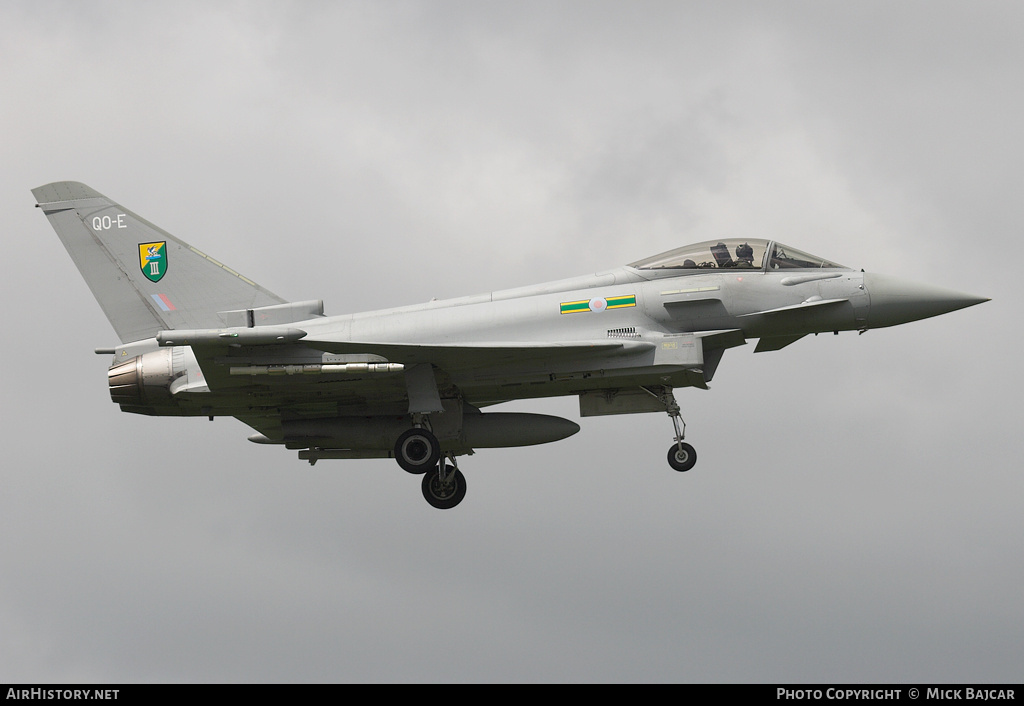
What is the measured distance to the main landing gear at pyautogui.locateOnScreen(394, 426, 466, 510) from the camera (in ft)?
75.5

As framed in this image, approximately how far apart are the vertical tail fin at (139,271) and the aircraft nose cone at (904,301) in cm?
1040

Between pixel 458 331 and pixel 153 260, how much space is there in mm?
5873

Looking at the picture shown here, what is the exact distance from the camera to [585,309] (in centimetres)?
2267

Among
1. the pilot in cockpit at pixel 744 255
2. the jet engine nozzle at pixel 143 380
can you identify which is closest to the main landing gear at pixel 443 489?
the jet engine nozzle at pixel 143 380

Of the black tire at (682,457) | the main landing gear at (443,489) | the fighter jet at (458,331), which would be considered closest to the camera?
the fighter jet at (458,331)

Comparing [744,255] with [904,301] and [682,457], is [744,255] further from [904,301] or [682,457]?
[682,457]

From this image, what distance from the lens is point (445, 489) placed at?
25.0m

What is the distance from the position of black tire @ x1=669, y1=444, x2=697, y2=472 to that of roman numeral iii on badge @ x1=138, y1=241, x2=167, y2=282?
968 cm

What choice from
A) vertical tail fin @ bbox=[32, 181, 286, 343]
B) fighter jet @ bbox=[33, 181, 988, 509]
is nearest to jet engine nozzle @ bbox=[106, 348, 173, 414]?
fighter jet @ bbox=[33, 181, 988, 509]

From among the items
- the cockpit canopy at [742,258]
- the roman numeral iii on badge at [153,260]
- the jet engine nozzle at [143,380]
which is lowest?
the jet engine nozzle at [143,380]

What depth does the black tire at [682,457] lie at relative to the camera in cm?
2262

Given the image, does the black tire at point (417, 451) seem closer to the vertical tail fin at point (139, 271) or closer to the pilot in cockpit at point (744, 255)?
the vertical tail fin at point (139, 271)

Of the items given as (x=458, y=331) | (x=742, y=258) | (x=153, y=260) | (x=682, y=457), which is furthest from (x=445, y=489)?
(x=742, y=258)

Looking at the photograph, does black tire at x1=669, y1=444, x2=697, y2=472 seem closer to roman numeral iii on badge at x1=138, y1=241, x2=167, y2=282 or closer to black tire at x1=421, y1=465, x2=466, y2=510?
black tire at x1=421, y1=465, x2=466, y2=510
